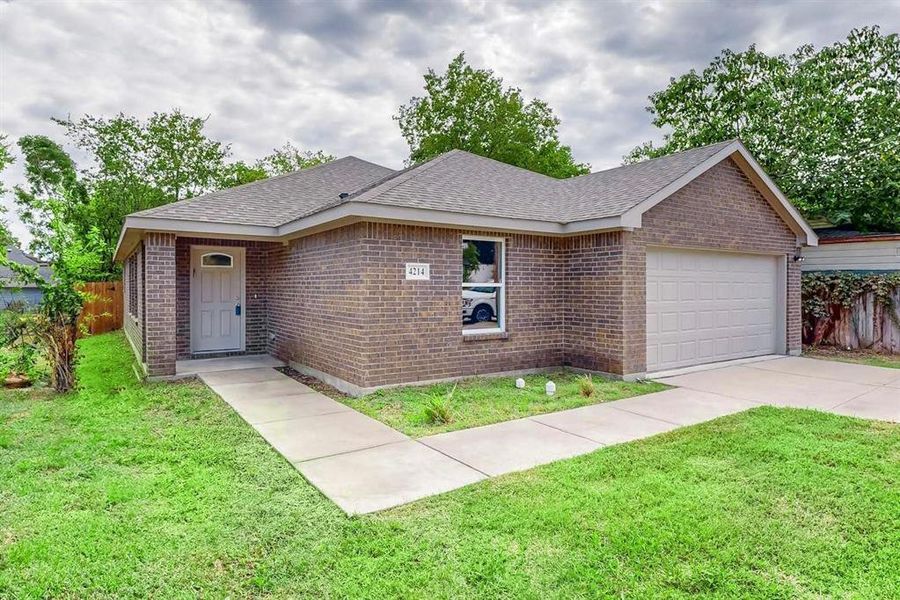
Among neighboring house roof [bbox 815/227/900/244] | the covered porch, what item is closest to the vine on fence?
neighboring house roof [bbox 815/227/900/244]

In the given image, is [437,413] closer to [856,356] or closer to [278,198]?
[278,198]

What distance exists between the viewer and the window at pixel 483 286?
876 cm

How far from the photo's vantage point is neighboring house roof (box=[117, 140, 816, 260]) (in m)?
7.92

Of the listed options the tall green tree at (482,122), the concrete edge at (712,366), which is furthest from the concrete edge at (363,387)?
the tall green tree at (482,122)

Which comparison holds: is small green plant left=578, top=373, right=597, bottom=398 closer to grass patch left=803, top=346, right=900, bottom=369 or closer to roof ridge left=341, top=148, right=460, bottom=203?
roof ridge left=341, top=148, right=460, bottom=203

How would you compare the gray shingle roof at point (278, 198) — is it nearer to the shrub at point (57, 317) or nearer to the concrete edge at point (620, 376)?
the shrub at point (57, 317)

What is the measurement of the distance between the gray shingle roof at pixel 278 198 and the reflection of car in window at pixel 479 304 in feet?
8.66

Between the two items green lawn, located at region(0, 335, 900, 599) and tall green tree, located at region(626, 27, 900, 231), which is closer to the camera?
green lawn, located at region(0, 335, 900, 599)

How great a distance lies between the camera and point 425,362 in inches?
319

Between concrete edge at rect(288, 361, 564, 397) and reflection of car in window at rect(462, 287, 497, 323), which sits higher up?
→ reflection of car in window at rect(462, 287, 497, 323)

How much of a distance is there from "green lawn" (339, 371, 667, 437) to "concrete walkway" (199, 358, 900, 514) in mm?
229

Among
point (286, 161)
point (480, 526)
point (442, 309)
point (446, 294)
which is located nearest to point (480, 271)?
point (446, 294)

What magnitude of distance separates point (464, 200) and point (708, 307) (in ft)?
17.6

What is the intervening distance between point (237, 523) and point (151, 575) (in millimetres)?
654
